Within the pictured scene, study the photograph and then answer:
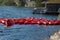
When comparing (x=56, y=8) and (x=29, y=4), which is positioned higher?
(x=56, y=8)

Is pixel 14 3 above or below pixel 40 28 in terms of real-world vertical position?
below

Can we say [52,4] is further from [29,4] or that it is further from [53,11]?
[29,4]

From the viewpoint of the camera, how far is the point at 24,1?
12588cm

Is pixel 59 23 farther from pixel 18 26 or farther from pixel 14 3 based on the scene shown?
pixel 14 3

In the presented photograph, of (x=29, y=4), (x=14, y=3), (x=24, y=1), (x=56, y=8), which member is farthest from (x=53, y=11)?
(x=14, y=3)

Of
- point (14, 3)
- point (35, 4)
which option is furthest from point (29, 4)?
point (14, 3)

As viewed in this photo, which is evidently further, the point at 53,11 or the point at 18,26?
the point at 53,11

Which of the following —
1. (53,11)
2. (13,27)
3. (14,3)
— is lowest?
(14,3)

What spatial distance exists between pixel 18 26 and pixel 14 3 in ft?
312

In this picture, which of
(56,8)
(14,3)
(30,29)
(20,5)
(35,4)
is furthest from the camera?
(14,3)

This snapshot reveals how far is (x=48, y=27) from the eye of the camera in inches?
1559

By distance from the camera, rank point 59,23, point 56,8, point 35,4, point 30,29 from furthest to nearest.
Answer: point 35,4
point 56,8
point 59,23
point 30,29

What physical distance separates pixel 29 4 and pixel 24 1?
9226 millimetres

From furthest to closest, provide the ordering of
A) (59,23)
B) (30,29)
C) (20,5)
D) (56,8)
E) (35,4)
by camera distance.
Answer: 1. (20,5)
2. (35,4)
3. (56,8)
4. (59,23)
5. (30,29)
